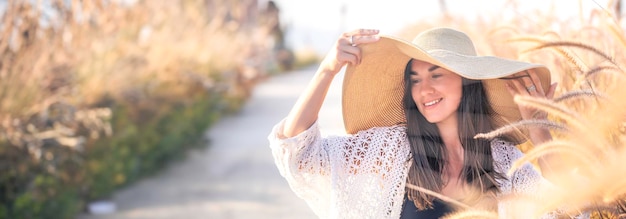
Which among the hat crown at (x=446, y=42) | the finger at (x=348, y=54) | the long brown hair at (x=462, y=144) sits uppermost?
the finger at (x=348, y=54)

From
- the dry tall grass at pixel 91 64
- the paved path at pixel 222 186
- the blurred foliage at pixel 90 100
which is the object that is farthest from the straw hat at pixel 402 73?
the paved path at pixel 222 186

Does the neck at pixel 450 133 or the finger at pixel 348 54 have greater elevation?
the finger at pixel 348 54

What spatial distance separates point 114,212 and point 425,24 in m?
4.23

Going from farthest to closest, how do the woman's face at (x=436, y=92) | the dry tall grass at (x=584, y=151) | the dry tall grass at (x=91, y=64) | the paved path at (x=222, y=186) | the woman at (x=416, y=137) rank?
the paved path at (x=222, y=186)
the dry tall grass at (x=91, y=64)
the woman's face at (x=436, y=92)
the woman at (x=416, y=137)
the dry tall grass at (x=584, y=151)

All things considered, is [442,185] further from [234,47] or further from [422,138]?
[234,47]

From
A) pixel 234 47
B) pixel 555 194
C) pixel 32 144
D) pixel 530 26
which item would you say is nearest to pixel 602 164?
pixel 555 194

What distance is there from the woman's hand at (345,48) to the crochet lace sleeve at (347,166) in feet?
0.80

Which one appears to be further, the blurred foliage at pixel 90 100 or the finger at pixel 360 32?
the blurred foliage at pixel 90 100

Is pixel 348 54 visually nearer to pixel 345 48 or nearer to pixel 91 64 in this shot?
pixel 345 48

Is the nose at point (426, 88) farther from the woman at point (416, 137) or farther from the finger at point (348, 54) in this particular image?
the finger at point (348, 54)

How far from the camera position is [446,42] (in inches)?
116

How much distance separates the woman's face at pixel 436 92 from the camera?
2.89 m

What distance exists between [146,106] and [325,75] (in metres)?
5.51

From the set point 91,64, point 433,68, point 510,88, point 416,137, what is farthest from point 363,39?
point 91,64
